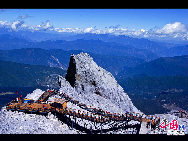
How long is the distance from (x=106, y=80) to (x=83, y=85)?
593 centimetres

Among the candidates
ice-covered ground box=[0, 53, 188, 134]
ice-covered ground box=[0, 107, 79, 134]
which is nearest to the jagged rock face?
ice-covered ground box=[0, 53, 188, 134]

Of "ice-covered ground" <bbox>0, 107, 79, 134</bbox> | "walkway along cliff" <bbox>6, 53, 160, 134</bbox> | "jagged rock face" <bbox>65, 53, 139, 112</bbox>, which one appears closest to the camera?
"ice-covered ground" <bbox>0, 107, 79, 134</bbox>

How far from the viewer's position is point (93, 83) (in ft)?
141

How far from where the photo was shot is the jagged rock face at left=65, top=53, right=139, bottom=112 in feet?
138

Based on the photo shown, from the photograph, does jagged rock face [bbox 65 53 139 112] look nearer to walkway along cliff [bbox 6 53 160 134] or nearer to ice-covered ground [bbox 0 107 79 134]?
walkway along cliff [bbox 6 53 160 134]

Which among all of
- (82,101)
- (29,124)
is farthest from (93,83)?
(29,124)

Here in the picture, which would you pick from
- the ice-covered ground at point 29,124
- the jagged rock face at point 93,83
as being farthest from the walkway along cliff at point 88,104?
the ice-covered ground at point 29,124

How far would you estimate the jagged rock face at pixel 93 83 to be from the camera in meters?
42.0

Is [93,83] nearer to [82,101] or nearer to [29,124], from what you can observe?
[82,101]

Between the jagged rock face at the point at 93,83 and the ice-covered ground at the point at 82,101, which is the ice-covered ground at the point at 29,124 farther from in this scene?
the jagged rock face at the point at 93,83
